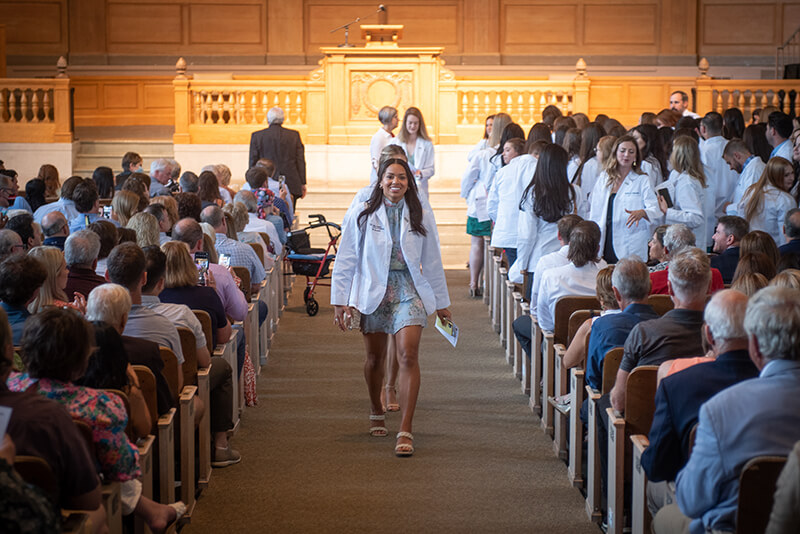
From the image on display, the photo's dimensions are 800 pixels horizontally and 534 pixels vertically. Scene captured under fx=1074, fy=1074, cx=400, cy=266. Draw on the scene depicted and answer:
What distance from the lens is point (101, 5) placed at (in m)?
17.0

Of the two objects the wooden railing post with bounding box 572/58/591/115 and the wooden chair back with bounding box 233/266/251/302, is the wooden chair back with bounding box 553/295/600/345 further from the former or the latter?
the wooden railing post with bounding box 572/58/591/115

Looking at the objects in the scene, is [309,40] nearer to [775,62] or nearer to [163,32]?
[163,32]

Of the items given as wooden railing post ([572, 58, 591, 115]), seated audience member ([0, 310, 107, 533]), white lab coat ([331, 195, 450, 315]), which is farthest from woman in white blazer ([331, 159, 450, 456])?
wooden railing post ([572, 58, 591, 115])

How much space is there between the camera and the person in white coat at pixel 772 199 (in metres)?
6.64

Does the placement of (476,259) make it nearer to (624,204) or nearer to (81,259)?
(624,204)

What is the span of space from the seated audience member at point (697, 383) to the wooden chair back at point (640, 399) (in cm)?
46

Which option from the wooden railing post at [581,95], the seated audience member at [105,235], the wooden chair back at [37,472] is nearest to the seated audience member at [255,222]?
the seated audience member at [105,235]

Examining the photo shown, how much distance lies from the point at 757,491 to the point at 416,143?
7.10 metres

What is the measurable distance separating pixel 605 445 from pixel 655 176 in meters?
3.16

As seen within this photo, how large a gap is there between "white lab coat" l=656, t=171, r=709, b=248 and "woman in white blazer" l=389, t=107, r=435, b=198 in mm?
2975

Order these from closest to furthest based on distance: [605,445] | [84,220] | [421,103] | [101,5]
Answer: [605,445] < [84,220] < [421,103] < [101,5]

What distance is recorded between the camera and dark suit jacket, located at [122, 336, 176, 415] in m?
4.03

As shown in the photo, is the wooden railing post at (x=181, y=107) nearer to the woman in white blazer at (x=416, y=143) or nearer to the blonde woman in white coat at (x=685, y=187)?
the woman in white blazer at (x=416, y=143)

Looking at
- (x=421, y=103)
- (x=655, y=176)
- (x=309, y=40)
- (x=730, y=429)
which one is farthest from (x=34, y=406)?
(x=309, y=40)
